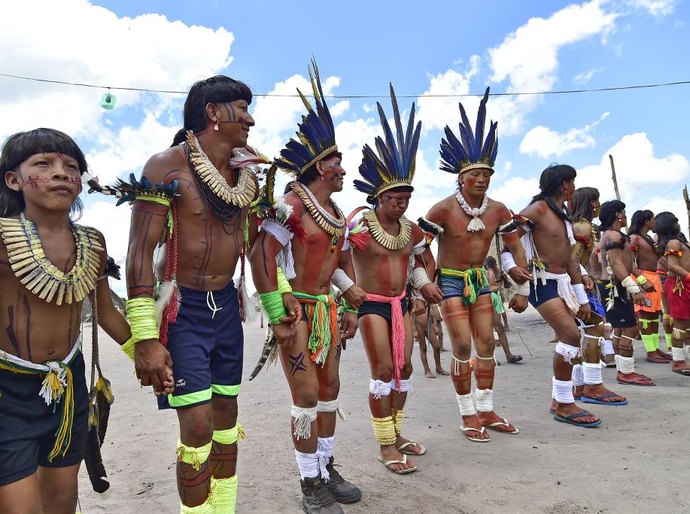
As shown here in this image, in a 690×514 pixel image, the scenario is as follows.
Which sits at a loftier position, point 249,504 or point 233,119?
point 233,119

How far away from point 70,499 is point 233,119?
6.56ft

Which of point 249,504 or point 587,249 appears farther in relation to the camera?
point 587,249

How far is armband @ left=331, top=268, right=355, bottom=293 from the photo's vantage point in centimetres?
409

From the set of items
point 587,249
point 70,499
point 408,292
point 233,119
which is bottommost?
point 70,499

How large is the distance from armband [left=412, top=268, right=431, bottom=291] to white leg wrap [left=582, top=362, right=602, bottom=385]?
8.42 feet

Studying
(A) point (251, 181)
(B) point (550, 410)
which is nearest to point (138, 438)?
(A) point (251, 181)

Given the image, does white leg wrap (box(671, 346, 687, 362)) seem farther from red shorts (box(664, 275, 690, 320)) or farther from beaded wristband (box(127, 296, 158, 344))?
beaded wristband (box(127, 296, 158, 344))

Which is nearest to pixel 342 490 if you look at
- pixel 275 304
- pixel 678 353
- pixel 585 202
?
pixel 275 304

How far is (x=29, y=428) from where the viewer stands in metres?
2.23

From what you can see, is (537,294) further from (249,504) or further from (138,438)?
(138,438)

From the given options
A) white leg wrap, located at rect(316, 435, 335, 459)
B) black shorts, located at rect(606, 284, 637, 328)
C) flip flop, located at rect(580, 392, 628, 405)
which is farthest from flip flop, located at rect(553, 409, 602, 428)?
black shorts, located at rect(606, 284, 637, 328)

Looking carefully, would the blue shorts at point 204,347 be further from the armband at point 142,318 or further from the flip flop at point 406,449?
the flip flop at point 406,449

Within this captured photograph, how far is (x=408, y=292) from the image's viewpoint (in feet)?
16.1

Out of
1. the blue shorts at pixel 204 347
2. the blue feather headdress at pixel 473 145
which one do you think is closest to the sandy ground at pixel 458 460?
the blue shorts at pixel 204 347
